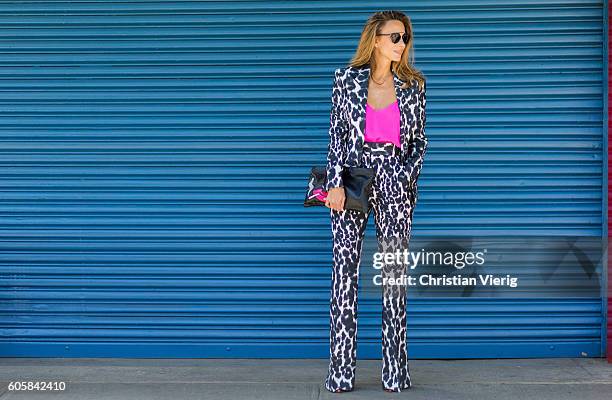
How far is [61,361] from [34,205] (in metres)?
1.02

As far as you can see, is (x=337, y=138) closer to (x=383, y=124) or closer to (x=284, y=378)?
(x=383, y=124)

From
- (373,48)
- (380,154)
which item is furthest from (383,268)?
(373,48)

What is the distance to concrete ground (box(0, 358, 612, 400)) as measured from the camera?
4.85 meters

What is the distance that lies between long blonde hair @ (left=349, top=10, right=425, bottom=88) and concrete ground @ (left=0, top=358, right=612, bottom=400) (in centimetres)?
171

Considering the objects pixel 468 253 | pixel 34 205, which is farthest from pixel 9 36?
pixel 468 253

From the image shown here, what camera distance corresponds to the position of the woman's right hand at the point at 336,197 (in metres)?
4.63

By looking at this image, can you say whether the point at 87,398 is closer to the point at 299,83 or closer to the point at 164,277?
the point at 164,277

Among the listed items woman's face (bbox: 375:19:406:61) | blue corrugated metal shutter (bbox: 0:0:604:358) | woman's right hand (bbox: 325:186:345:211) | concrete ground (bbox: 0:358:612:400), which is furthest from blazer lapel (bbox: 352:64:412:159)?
concrete ground (bbox: 0:358:612:400)

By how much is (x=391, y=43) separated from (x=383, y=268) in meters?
1.19

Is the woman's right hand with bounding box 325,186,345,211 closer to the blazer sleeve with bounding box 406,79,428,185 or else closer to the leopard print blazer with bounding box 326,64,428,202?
the leopard print blazer with bounding box 326,64,428,202

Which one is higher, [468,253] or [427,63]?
[427,63]

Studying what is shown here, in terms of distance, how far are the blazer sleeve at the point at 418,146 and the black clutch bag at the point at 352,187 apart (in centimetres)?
21

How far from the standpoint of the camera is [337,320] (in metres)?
4.78

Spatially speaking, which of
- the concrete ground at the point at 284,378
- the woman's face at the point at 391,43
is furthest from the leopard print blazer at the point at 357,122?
the concrete ground at the point at 284,378
